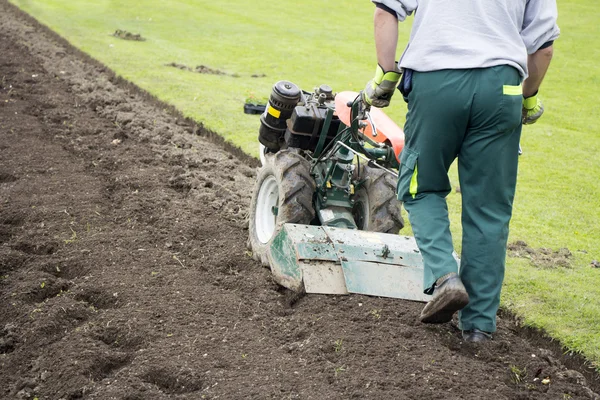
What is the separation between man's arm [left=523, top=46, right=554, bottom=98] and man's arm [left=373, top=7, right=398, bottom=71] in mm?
782

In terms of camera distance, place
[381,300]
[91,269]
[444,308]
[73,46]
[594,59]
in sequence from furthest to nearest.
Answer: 1. [594,59]
2. [73,46]
3. [91,269]
4. [381,300]
5. [444,308]

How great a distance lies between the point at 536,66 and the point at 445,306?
143 centimetres

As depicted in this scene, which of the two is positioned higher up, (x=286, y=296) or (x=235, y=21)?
(x=286, y=296)

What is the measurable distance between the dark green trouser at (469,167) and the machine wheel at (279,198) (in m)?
1.10

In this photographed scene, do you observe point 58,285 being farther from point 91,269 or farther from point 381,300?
point 381,300

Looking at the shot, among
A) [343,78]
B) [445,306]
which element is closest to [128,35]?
[343,78]

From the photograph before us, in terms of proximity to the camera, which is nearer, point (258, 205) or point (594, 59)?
point (258, 205)

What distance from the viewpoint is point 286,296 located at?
186 inches

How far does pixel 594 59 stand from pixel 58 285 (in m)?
13.6

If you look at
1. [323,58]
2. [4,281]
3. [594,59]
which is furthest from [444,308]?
[594,59]

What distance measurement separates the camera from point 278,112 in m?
5.65

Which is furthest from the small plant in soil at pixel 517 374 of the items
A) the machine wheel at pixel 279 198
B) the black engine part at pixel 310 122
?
the black engine part at pixel 310 122

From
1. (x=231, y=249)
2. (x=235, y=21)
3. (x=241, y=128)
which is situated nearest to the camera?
(x=231, y=249)

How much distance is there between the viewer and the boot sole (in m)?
3.69
